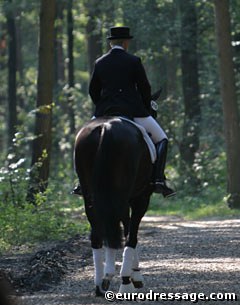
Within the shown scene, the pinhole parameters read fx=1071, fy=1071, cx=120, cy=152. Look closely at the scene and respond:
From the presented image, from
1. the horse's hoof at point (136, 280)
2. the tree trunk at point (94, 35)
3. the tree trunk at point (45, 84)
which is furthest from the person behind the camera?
the tree trunk at point (94, 35)

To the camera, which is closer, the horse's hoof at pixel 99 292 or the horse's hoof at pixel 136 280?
the horse's hoof at pixel 99 292

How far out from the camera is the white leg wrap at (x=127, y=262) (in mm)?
11262

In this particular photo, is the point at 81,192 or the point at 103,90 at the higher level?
the point at 103,90

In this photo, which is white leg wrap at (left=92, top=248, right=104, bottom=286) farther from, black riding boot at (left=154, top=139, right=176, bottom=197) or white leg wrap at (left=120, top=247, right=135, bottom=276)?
black riding boot at (left=154, top=139, right=176, bottom=197)

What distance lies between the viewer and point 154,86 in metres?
42.6

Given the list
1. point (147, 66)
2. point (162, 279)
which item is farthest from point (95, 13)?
point (162, 279)

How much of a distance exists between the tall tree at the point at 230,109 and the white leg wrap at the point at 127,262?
15284mm

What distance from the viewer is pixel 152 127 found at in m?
12.0

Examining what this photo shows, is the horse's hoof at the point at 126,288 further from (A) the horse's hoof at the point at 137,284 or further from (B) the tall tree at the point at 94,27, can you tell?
(B) the tall tree at the point at 94,27

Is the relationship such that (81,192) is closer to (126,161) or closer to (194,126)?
(126,161)

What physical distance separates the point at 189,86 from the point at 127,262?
2777cm

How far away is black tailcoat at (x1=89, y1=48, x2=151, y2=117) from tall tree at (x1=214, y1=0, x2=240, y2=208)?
14.5 m

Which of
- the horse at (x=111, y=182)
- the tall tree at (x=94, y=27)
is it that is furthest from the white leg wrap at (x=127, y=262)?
the tall tree at (x=94, y=27)

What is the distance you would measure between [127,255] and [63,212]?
10730 millimetres
